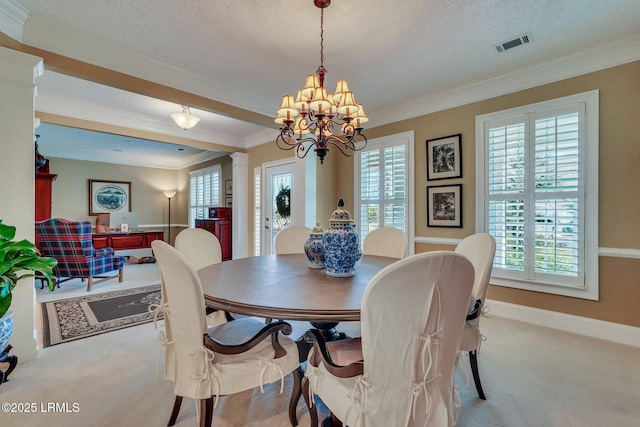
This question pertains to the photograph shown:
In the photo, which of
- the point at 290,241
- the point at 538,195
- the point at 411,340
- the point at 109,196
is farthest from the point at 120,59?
the point at 109,196

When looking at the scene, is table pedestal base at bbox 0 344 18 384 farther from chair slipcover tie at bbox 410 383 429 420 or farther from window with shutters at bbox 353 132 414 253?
window with shutters at bbox 353 132 414 253

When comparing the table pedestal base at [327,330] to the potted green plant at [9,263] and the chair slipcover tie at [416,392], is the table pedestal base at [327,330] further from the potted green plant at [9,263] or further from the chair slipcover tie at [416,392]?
the potted green plant at [9,263]

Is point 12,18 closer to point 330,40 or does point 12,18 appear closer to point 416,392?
point 330,40

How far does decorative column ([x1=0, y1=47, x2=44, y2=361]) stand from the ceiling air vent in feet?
12.1

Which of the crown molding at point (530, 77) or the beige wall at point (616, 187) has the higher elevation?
the crown molding at point (530, 77)

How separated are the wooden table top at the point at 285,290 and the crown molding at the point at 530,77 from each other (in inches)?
94.7

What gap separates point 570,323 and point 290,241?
277cm

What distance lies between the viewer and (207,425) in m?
1.26

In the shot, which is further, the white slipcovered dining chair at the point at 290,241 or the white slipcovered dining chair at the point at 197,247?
the white slipcovered dining chair at the point at 290,241

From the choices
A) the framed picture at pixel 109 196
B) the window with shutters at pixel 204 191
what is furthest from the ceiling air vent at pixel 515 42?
the framed picture at pixel 109 196

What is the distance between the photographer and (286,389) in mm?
1860

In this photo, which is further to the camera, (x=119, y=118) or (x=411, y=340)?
(x=119, y=118)

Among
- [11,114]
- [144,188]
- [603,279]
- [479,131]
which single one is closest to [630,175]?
[603,279]

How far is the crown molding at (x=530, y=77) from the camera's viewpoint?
2.44 m
